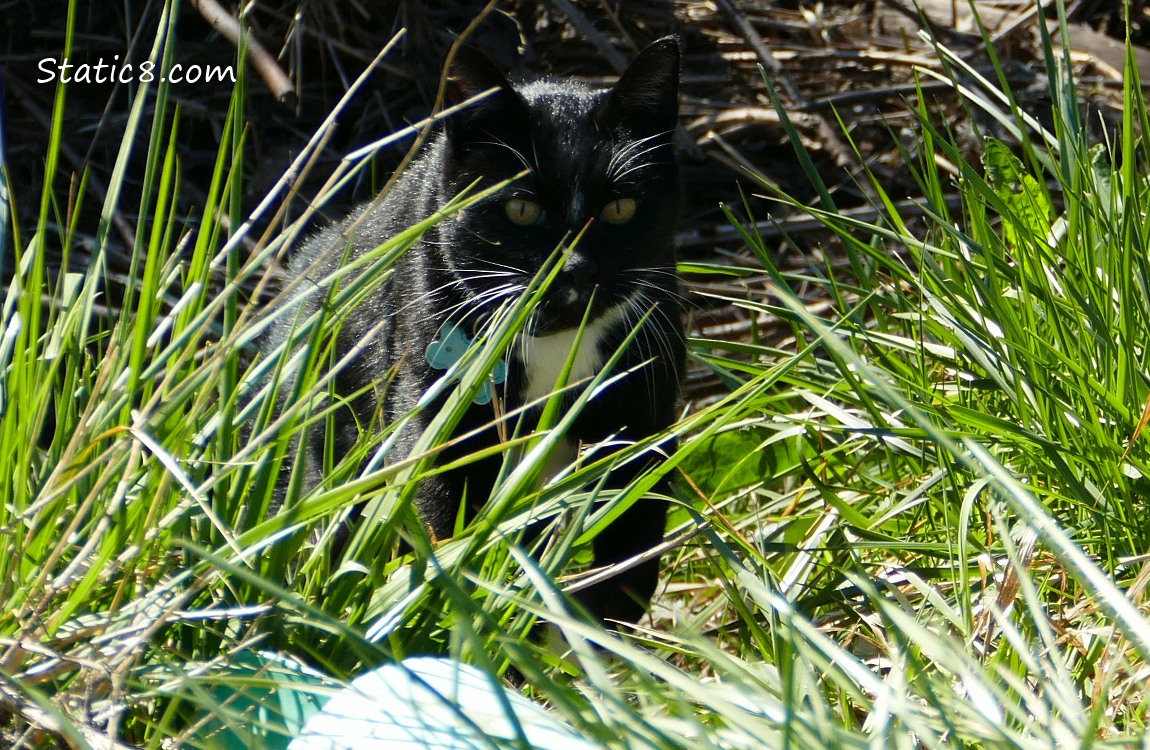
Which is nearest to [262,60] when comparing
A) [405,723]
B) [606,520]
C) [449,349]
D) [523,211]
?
[523,211]

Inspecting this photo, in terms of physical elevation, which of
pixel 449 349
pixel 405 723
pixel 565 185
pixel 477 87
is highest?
pixel 477 87

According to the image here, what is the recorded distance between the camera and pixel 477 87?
68.3 inches

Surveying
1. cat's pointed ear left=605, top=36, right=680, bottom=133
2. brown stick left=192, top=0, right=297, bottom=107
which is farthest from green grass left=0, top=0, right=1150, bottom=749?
brown stick left=192, top=0, right=297, bottom=107

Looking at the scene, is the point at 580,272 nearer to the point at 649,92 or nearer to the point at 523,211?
the point at 523,211

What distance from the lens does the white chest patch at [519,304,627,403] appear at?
5.86ft

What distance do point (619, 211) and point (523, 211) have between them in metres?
0.15

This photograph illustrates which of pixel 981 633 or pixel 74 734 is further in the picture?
pixel 981 633

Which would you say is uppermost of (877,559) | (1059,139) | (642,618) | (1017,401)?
(1059,139)

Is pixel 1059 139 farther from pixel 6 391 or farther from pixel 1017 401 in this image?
pixel 6 391

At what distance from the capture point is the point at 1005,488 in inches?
32.3

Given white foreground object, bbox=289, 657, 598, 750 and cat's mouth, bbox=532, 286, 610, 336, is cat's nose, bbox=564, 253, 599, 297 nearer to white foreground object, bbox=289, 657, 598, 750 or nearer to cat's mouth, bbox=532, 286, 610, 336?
cat's mouth, bbox=532, 286, 610, 336

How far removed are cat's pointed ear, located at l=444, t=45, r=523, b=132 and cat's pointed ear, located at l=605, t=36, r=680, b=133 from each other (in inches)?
6.4

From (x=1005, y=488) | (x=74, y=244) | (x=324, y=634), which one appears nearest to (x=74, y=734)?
(x=324, y=634)

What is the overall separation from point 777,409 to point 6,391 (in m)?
1.17
